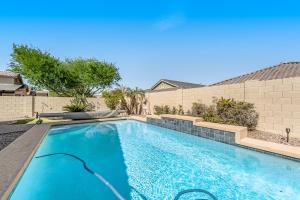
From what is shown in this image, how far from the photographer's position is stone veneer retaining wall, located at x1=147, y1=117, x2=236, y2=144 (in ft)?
25.1

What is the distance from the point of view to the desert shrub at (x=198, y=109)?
446 inches

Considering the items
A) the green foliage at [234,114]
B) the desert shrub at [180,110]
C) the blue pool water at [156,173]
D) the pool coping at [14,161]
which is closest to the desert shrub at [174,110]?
the desert shrub at [180,110]

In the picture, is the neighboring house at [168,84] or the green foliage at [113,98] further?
the neighboring house at [168,84]

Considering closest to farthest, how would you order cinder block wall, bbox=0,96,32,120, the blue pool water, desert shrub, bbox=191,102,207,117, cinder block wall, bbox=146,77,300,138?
the blue pool water, cinder block wall, bbox=146,77,300,138, desert shrub, bbox=191,102,207,117, cinder block wall, bbox=0,96,32,120

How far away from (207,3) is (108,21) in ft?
20.8

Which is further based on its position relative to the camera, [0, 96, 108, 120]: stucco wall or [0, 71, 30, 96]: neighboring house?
[0, 71, 30, 96]: neighboring house

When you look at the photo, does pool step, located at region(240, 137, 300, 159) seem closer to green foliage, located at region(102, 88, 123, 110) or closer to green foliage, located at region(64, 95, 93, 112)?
green foliage, located at region(64, 95, 93, 112)

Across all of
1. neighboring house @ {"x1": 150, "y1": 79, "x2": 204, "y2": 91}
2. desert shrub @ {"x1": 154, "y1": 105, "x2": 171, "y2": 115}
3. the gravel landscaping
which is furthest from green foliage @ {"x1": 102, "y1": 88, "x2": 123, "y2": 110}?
the gravel landscaping

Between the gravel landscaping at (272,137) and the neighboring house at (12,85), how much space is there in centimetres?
2598

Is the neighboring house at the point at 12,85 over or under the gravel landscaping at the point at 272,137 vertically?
over

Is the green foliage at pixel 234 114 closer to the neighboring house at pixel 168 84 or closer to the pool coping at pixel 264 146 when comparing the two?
the pool coping at pixel 264 146

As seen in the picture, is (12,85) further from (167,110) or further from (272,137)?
(272,137)

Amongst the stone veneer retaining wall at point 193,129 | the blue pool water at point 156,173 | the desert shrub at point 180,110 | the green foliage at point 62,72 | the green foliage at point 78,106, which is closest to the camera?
the blue pool water at point 156,173

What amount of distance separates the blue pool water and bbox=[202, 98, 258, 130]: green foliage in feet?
6.00
